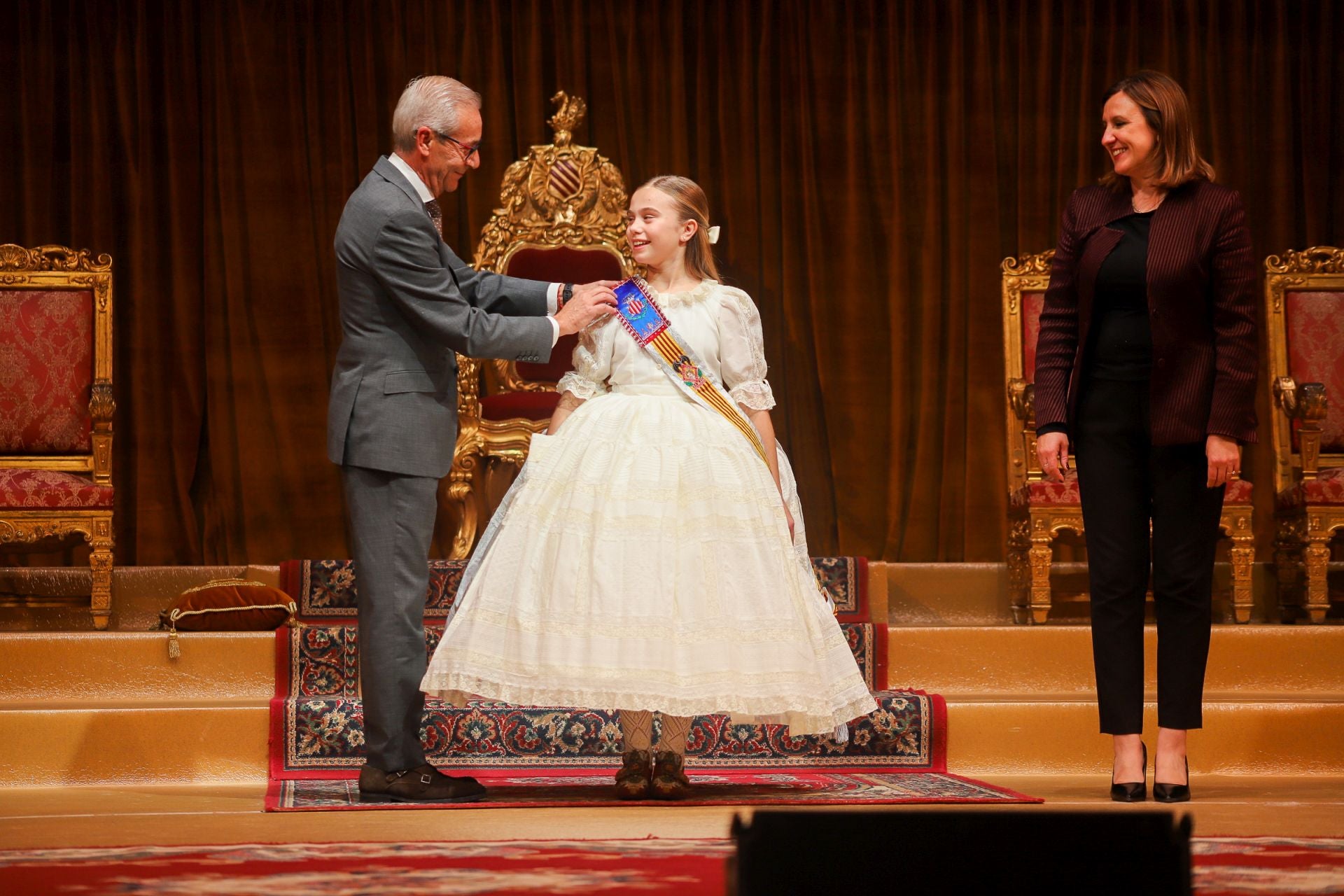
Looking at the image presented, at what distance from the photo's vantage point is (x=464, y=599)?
3217 mm

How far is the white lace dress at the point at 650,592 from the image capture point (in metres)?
3.07

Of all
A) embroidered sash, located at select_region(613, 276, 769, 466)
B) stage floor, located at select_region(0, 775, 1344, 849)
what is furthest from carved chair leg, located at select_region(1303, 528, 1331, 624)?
embroidered sash, located at select_region(613, 276, 769, 466)

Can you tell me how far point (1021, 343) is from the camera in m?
5.53

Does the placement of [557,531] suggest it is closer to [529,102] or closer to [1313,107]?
[529,102]

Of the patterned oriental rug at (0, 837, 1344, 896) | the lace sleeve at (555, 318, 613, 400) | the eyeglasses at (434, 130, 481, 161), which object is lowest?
the patterned oriental rug at (0, 837, 1344, 896)

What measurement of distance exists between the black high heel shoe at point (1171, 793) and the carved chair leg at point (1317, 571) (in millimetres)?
1896

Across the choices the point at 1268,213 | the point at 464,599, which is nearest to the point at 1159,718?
the point at 464,599

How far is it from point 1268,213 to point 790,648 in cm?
435

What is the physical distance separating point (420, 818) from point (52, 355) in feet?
9.68

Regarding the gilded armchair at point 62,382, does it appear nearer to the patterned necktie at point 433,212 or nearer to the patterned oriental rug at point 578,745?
the patterned oriental rug at point 578,745

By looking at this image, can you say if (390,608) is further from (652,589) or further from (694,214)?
(694,214)

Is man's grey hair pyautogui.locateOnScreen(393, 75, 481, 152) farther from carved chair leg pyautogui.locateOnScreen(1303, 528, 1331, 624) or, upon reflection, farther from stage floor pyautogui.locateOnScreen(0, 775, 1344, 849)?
carved chair leg pyautogui.locateOnScreen(1303, 528, 1331, 624)

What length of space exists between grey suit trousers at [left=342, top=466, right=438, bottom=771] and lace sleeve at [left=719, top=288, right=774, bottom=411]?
2.39 feet

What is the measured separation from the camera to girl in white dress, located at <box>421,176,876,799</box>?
307 centimetres
